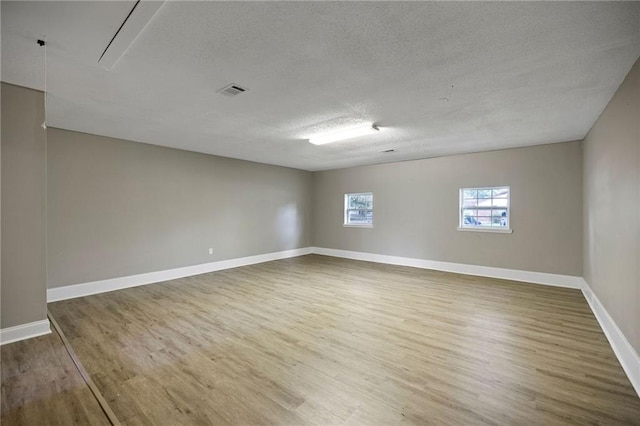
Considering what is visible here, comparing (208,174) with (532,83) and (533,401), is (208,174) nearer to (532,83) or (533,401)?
(532,83)

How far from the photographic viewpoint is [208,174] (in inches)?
229

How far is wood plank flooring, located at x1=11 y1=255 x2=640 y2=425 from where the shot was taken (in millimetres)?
1824

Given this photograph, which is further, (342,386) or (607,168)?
(607,168)

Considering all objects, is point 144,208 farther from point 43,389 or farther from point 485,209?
point 485,209

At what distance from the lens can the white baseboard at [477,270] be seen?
4711mm

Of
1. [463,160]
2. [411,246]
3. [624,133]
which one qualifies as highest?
[463,160]

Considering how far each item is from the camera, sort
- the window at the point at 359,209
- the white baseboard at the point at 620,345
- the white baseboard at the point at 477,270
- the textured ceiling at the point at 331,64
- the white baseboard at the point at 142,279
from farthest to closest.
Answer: the window at the point at 359,209 < the white baseboard at the point at 477,270 < the white baseboard at the point at 142,279 < the white baseboard at the point at 620,345 < the textured ceiling at the point at 331,64

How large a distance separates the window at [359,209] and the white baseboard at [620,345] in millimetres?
4478

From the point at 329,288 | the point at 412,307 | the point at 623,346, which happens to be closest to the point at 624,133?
the point at 623,346

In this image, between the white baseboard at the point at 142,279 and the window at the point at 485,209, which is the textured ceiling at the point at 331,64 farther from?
the white baseboard at the point at 142,279

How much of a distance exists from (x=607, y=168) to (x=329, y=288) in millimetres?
3888

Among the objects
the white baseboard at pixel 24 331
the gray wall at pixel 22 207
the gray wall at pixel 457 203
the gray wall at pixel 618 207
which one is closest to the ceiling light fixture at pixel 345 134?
the gray wall at pixel 618 207

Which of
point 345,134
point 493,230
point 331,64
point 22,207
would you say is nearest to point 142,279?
point 22,207

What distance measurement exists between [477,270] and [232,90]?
5505 mm
